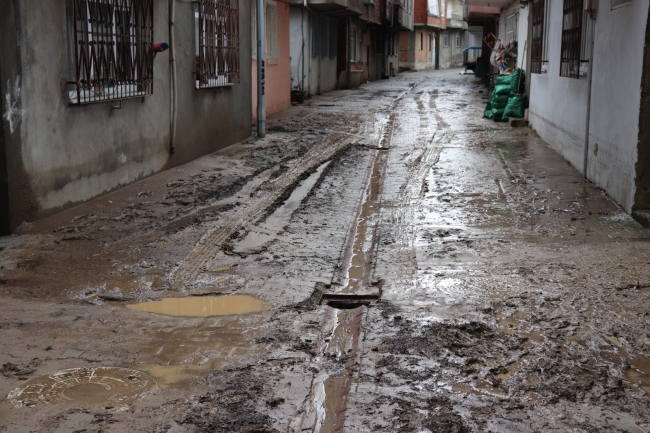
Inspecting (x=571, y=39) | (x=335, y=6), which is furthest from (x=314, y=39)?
(x=571, y=39)

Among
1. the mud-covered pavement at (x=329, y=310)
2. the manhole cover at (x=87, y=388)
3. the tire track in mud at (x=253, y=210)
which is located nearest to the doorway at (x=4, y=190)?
the mud-covered pavement at (x=329, y=310)

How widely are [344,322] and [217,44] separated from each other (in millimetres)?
8185

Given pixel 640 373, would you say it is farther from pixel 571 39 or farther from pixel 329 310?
pixel 571 39

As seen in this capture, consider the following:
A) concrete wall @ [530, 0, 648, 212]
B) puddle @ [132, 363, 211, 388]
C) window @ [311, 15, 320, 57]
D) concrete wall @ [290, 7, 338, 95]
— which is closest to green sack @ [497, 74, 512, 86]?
concrete wall @ [530, 0, 648, 212]

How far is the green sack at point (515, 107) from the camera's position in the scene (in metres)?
16.5

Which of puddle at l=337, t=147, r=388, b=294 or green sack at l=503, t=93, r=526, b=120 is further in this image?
green sack at l=503, t=93, r=526, b=120

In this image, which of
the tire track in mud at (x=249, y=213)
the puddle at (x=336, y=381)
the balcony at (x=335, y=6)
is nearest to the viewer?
the puddle at (x=336, y=381)

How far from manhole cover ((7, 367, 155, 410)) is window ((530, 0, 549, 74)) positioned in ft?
36.5

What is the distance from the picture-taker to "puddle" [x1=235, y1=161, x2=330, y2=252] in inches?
251

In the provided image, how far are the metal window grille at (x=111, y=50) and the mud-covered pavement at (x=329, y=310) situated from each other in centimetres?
116

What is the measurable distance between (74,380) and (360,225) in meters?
3.99

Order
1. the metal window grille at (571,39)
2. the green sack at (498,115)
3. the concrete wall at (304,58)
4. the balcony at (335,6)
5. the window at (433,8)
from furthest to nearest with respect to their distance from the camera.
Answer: the window at (433,8) → the concrete wall at (304,58) → the balcony at (335,6) → the green sack at (498,115) → the metal window grille at (571,39)

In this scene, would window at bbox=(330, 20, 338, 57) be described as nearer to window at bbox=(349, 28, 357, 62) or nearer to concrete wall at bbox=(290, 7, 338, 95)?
concrete wall at bbox=(290, 7, 338, 95)

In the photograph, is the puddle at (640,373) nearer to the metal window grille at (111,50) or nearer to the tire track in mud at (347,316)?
the tire track in mud at (347,316)
